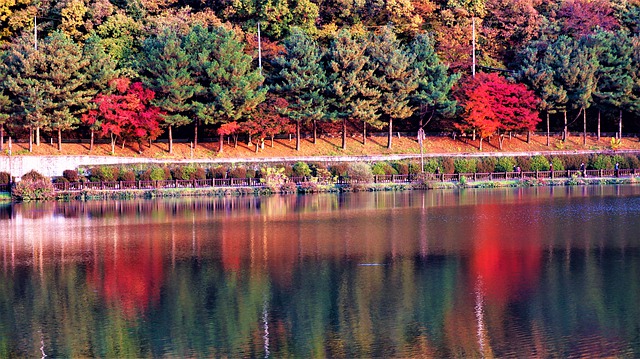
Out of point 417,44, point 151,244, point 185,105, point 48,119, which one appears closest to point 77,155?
point 48,119

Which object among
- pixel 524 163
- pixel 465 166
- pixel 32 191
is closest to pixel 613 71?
pixel 524 163

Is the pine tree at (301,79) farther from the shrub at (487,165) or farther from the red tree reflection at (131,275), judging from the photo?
the red tree reflection at (131,275)

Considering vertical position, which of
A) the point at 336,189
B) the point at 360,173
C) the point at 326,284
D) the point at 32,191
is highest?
the point at 360,173

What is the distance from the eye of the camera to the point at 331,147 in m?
83.3

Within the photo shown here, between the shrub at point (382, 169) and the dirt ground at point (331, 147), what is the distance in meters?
10.5

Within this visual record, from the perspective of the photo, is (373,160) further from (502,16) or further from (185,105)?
(502,16)

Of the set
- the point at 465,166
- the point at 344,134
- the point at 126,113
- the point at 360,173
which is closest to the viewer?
the point at 360,173

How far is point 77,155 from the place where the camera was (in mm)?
72125

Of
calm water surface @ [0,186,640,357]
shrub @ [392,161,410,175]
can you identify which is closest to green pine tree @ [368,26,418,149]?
shrub @ [392,161,410,175]

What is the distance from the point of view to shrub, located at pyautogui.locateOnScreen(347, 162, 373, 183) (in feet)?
221

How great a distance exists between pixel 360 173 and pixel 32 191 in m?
22.6

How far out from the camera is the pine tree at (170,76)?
7531 centimetres

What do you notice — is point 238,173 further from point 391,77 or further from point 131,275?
point 131,275

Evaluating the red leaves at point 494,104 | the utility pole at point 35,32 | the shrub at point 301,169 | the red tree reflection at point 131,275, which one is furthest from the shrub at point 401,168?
the red tree reflection at point 131,275
